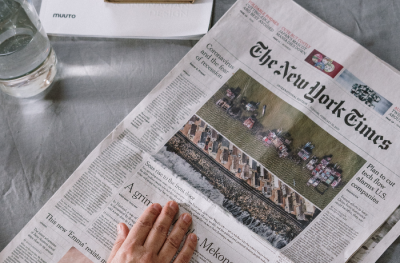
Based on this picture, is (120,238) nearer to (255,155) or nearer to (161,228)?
(161,228)

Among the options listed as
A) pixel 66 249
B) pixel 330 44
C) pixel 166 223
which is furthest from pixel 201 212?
pixel 330 44

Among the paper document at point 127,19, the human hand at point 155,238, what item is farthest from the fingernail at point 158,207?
the paper document at point 127,19

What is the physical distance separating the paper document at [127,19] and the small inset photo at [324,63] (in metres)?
0.16

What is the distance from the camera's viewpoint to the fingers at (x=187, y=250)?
1.32 feet

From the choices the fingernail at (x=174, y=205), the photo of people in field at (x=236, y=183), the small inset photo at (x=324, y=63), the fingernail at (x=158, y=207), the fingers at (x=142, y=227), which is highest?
the small inset photo at (x=324, y=63)

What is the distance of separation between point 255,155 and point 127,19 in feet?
0.93

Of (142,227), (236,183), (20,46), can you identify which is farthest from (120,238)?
(20,46)

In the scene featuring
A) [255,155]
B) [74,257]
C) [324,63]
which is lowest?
[74,257]

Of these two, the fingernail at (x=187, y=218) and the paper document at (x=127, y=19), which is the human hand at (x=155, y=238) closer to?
the fingernail at (x=187, y=218)

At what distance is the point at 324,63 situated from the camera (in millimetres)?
464

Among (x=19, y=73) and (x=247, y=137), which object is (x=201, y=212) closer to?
(x=247, y=137)

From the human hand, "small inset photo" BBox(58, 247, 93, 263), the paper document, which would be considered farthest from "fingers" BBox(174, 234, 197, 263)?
the paper document

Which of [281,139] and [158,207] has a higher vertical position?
[281,139]

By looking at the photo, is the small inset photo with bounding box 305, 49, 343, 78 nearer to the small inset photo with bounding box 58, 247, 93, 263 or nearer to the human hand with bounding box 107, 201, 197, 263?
the human hand with bounding box 107, 201, 197, 263
